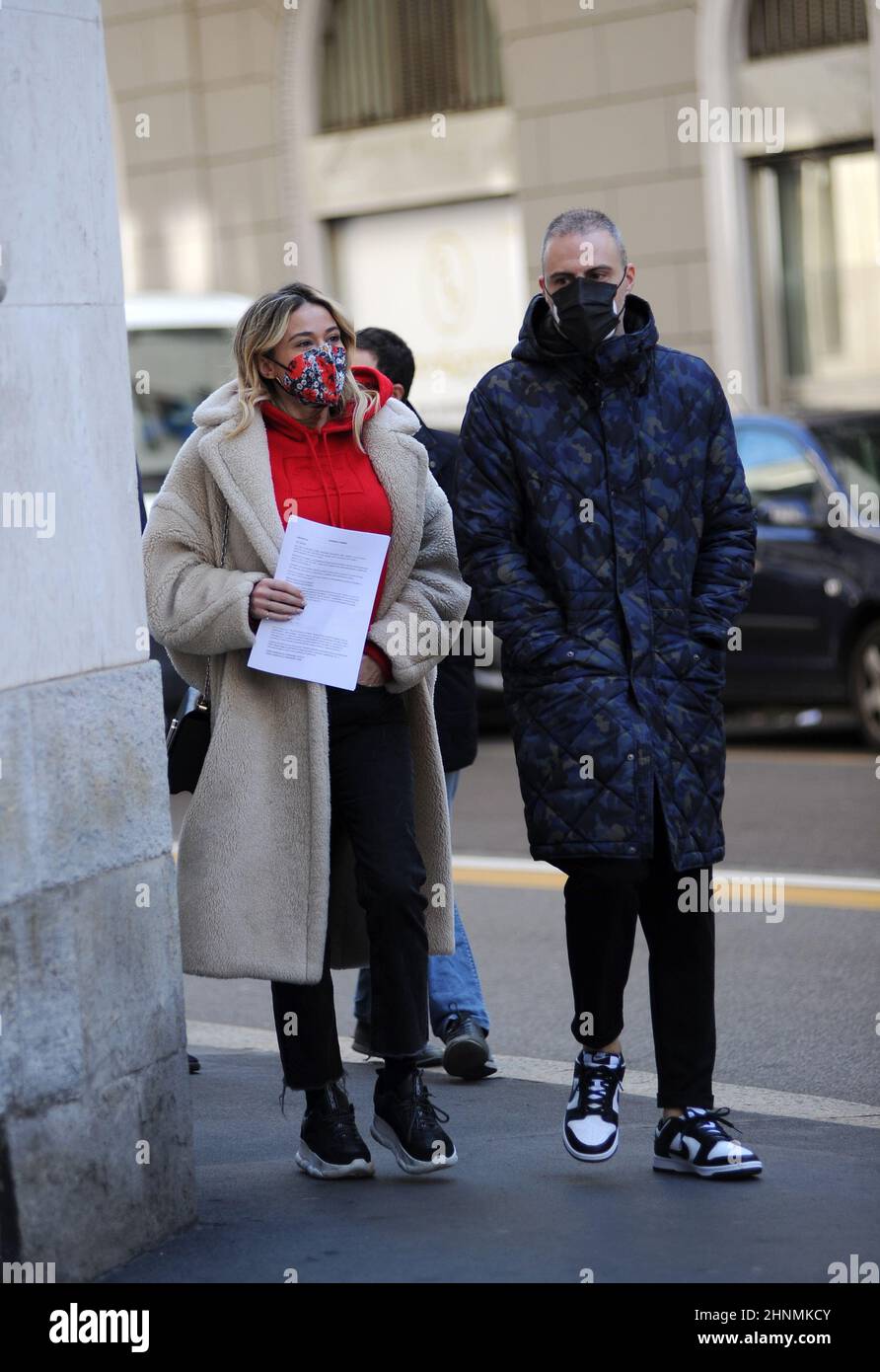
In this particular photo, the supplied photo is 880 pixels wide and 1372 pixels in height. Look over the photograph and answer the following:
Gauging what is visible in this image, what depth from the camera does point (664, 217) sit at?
55.3 feet

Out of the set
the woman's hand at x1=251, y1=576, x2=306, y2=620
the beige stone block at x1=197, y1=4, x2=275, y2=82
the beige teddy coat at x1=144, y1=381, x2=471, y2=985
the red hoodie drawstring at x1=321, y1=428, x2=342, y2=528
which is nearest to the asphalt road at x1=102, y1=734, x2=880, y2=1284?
the beige teddy coat at x1=144, y1=381, x2=471, y2=985

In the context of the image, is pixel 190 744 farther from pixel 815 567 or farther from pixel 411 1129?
pixel 815 567

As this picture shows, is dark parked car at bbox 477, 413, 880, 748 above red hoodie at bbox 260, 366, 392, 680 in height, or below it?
below

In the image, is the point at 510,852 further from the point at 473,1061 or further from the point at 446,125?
the point at 446,125

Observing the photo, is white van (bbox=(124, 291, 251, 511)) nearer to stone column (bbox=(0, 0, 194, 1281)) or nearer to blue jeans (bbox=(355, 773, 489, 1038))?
blue jeans (bbox=(355, 773, 489, 1038))

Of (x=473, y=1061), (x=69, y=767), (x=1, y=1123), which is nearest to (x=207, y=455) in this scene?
(x=69, y=767)

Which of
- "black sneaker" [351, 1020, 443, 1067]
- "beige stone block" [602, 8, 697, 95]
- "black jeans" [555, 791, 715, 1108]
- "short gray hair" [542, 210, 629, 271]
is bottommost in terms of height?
"black sneaker" [351, 1020, 443, 1067]

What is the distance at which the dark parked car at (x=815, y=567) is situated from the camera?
36.6ft

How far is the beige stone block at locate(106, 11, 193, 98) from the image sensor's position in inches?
774

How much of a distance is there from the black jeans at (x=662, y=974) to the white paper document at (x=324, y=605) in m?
0.64

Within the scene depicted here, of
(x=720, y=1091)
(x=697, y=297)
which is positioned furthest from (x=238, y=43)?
(x=720, y=1091)

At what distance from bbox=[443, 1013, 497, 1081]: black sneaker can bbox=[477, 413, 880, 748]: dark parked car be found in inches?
236

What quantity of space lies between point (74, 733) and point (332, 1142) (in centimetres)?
113

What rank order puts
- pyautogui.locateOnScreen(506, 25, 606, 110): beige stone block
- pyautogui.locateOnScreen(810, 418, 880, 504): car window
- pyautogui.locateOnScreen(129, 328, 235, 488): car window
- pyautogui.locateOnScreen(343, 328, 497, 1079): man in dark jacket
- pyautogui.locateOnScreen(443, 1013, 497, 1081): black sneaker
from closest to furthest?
pyautogui.locateOnScreen(443, 1013, 497, 1081): black sneaker → pyautogui.locateOnScreen(343, 328, 497, 1079): man in dark jacket → pyautogui.locateOnScreen(810, 418, 880, 504): car window → pyautogui.locateOnScreen(129, 328, 235, 488): car window → pyautogui.locateOnScreen(506, 25, 606, 110): beige stone block
